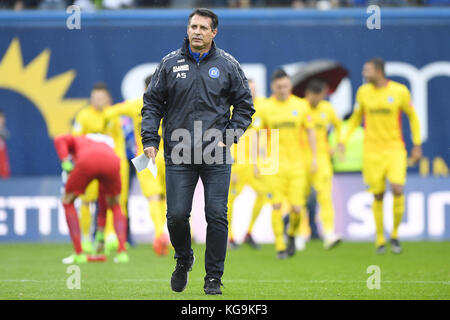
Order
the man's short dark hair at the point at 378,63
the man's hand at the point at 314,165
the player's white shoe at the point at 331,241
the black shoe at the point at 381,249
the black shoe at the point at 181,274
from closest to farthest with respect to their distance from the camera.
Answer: the black shoe at the point at 181,274
the black shoe at the point at 381,249
the man's short dark hair at the point at 378,63
the player's white shoe at the point at 331,241
the man's hand at the point at 314,165

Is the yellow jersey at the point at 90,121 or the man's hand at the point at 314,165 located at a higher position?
the yellow jersey at the point at 90,121

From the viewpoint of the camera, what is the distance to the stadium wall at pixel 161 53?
16500 millimetres

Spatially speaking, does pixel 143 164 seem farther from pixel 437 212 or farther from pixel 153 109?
pixel 437 212

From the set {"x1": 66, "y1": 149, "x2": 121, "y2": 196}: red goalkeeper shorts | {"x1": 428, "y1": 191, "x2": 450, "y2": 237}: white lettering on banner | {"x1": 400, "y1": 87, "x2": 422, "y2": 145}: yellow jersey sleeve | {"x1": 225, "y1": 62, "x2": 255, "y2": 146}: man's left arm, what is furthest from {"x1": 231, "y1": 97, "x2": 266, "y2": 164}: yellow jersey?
{"x1": 225, "y1": 62, "x2": 255, "y2": 146}: man's left arm

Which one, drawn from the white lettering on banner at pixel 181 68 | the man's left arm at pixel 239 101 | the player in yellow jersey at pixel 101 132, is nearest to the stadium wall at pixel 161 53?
the player in yellow jersey at pixel 101 132

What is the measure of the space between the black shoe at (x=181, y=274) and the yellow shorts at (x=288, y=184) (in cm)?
497

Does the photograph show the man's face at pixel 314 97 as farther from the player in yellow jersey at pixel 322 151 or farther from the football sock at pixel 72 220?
the football sock at pixel 72 220

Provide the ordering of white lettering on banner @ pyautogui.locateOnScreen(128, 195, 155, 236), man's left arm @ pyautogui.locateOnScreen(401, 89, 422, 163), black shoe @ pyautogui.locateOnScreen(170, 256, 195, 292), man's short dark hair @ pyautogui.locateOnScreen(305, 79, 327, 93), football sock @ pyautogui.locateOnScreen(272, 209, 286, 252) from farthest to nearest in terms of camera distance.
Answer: white lettering on banner @ pyautogui.locateOnScreen(128, 195, 155, 236) < man's short dark hair @ pyautogui.locateOnScreen(305, 79, 327, 93) < man's left arm @ pyautogui.locateOnScreen(401, 89, 422, 163) < football sock @ pyautogui.locateOnScreen(272, 209, 286, 252) < black shoe @ pyautogui.locateOnScreen(170, 256, 195, 292)

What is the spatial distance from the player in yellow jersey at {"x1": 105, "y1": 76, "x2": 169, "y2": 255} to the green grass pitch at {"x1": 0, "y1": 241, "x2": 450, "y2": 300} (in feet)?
0.84

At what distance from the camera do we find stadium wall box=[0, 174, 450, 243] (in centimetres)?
1577

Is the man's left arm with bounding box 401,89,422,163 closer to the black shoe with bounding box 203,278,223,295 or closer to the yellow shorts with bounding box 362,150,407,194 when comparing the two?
the yellow shorts with bounding box 362,150,407,194

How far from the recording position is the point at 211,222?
26.8 ft

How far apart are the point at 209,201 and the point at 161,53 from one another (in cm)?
869
